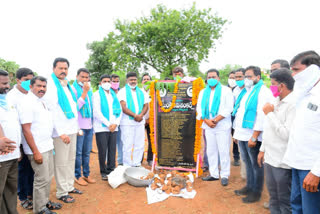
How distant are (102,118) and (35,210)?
1899mm

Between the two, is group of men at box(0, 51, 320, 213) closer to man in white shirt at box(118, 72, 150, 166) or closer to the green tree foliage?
man in white shirt at box(118, 72, 150, 166)

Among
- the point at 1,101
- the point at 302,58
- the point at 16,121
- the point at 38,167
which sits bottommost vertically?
the point at 38,167

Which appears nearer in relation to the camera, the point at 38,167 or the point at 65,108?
the point at 38,167

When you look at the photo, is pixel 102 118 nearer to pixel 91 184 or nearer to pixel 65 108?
pixel 65 108

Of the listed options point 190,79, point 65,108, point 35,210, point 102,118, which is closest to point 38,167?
point 35,210

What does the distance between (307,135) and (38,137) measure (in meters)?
3.11

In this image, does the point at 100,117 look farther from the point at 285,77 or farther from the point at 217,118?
the point at 285,77

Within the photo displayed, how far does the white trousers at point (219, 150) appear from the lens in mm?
4223

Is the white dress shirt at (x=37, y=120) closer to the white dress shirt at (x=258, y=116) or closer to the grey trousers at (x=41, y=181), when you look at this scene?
the grey trousers at (x=41, y=181)

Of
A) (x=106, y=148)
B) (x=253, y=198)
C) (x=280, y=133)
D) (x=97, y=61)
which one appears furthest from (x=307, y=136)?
(x=97, y=61)

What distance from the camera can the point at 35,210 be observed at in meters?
3.08

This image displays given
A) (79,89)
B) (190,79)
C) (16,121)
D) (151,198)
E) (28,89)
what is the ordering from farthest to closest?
(190,79)
(79,89)
(151,198)
(28,89)
(16,121)

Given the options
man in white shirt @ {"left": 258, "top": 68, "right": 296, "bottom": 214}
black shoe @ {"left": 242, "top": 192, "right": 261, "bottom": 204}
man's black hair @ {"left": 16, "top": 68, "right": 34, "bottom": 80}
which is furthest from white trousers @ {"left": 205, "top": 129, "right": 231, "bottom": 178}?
man's black hair @ {"left": 16, "top": 68, "right": 34, "bottom": 80}

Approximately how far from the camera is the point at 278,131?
2.38 meters
